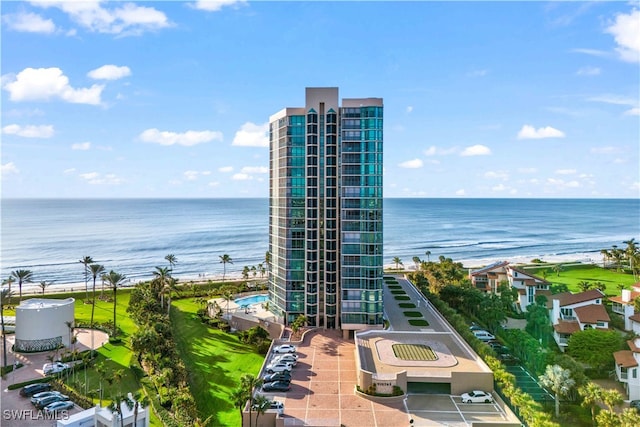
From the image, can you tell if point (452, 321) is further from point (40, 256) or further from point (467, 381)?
point (40, 256)

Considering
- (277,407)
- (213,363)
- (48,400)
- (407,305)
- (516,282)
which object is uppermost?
(516,282)

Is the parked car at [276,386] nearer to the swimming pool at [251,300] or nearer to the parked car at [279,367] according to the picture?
the parked car at [279,367]

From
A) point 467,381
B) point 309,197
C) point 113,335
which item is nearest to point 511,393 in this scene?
point 467,381

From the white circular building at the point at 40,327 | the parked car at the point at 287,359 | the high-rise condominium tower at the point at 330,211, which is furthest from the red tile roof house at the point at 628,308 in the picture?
the white circular building at the point at 40,327

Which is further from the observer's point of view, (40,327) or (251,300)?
(251,300)

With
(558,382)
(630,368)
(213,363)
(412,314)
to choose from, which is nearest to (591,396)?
(558,382)

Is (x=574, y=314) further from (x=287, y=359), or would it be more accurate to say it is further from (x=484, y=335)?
(x=287, y=359)
